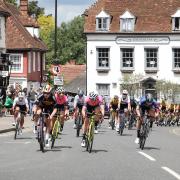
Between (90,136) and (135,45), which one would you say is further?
(135,45)

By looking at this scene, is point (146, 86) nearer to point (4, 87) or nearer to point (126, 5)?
point (126, 5)

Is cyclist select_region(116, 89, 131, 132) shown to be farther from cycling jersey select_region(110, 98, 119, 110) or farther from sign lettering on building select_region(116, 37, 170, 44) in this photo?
sign lettering on building select_region(116, 37, 170, 44)

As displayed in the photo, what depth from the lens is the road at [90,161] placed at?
563 inches

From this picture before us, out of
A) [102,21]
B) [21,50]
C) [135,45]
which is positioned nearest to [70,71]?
[102,21]

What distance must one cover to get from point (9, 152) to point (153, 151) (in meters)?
4.16

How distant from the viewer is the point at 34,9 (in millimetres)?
113875

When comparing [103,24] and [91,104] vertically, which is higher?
[103,24]

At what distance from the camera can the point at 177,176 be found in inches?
561

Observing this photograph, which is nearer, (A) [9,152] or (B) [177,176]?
(B) [177,176]

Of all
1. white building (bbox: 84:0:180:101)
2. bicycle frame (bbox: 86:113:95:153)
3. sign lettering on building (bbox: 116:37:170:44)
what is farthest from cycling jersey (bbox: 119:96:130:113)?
sign lettering on building (bbox: 116:37:170:44)

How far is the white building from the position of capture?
2660 inches

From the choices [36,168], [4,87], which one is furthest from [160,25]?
[36,168]

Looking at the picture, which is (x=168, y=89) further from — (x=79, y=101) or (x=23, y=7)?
(x=79, y=101)

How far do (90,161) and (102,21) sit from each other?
52.5 metres
